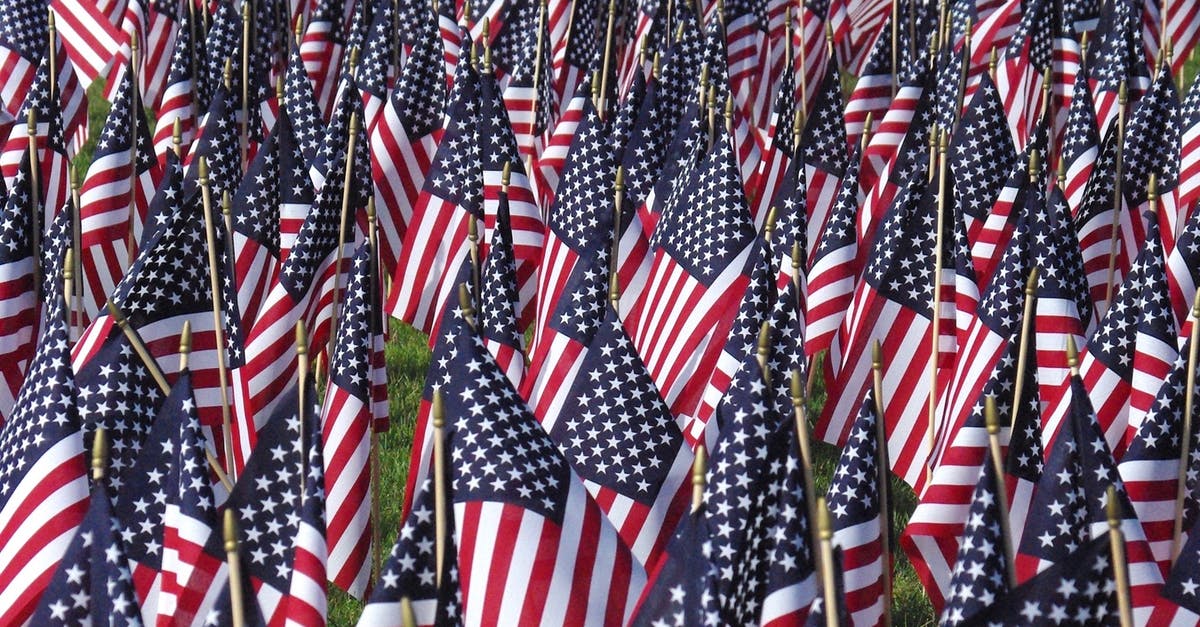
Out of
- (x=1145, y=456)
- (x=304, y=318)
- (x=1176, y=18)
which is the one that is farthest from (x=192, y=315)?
(x=1176, y=18)

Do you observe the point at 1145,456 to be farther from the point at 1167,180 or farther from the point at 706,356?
the point at 1167,180

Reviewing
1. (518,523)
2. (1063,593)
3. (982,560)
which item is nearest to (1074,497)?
(982,560)

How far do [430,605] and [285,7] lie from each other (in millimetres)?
8451

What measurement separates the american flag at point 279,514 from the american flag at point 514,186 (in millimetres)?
3519

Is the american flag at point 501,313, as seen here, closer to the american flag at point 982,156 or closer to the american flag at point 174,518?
the american flag at point 174,518

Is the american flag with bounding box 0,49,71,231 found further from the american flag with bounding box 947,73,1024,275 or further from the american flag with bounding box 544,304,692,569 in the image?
the american flag with bounding box 947,73,1024,275

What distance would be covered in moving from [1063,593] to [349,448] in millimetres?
3275

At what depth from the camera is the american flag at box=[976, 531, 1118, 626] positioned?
440cm

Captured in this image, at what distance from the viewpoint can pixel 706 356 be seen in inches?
294

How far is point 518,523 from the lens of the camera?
531cm

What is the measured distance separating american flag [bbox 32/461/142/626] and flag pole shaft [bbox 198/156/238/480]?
6.05 ft

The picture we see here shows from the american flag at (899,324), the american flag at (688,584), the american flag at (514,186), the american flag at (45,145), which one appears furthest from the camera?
the american flag at (45,145)

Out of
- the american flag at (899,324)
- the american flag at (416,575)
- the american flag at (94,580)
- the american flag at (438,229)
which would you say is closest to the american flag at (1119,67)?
the american flag at (899,324)

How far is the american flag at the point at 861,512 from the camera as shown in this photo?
5.54 meters
